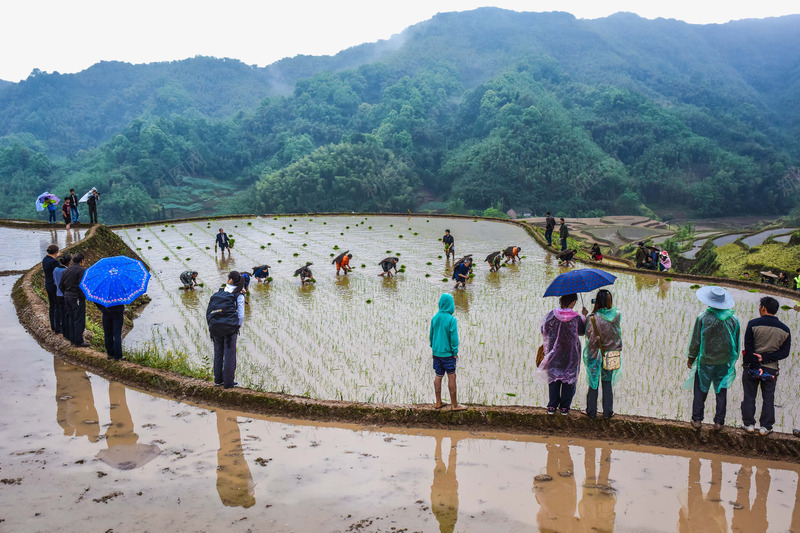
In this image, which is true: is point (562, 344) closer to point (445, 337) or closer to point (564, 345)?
point (564, 345)

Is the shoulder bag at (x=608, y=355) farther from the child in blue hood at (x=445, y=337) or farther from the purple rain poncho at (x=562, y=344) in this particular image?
the child in blue hood at (x=445, y=337)

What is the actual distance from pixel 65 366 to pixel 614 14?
190 meters

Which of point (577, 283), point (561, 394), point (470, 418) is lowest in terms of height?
point (470, 418)

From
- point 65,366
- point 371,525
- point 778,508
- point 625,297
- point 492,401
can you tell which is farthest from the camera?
point 625,297

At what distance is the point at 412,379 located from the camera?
8742 millimetres

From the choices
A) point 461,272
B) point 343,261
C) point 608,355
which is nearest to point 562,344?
point 608,355

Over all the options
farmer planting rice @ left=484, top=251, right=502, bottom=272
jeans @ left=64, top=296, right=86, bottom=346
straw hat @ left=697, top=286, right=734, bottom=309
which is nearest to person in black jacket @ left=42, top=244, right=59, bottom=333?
jeans @ left=64, top=296, right=86, bottom=346

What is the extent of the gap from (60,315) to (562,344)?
8.21m

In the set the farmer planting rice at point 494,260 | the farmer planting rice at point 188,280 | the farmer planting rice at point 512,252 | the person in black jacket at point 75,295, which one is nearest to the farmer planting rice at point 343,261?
the farmer planting rice at point 188,280

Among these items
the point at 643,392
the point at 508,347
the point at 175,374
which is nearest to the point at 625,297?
the point at 508,347

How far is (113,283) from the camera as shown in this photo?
25.7 ft

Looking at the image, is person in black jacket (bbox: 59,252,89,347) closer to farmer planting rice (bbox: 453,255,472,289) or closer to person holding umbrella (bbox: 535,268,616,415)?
person holding umbrella (bbox: 535,268,616,415)

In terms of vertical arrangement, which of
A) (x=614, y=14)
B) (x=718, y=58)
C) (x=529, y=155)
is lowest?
(x=529, y=155)

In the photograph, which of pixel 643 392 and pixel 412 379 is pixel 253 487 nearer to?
pixel 412 379
